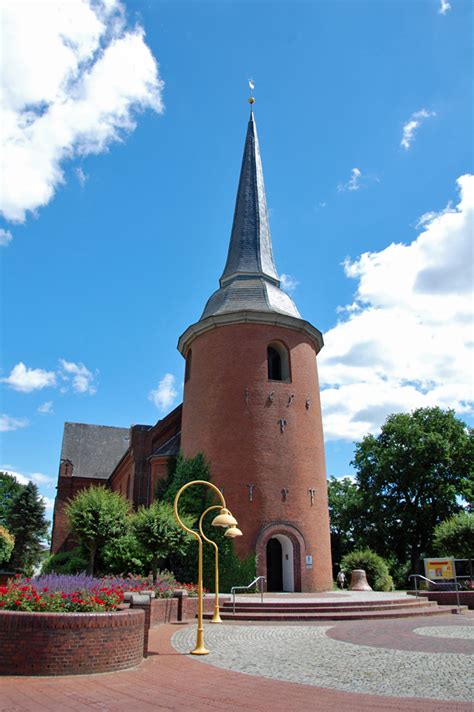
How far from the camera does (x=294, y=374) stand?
26.5m

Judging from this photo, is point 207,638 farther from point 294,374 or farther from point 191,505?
point 294,374

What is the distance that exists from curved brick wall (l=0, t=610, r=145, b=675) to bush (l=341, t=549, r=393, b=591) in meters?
21.2

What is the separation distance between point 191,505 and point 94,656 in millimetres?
16118

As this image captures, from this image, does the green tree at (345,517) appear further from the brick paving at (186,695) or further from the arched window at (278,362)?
the brick paving at (186,695)

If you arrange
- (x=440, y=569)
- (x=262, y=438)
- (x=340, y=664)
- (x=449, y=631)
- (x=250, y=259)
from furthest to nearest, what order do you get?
(x=250, y=259), (x=262, y=438), (x=440, y=569), (x=449, y=631), (x=340, y=664)

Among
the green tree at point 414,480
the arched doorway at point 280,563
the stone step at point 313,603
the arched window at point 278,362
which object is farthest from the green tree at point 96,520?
the green tree at point 414,480

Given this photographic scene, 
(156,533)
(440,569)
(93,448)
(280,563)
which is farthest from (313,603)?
(93,448)

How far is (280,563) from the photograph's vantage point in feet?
79.7

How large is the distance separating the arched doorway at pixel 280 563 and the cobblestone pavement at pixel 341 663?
10.4 meters

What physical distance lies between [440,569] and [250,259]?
18284 mm

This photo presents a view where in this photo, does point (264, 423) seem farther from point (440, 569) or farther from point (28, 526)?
point (28, 526)

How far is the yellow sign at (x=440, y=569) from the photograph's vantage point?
22.0 metres

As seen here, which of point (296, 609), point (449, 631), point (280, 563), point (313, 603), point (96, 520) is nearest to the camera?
point (449, 631)

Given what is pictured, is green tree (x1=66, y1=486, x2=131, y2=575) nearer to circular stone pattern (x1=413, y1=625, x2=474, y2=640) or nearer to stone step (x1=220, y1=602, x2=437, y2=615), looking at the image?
stone step (x1=220, y1=602, x2=437, y2=615)
